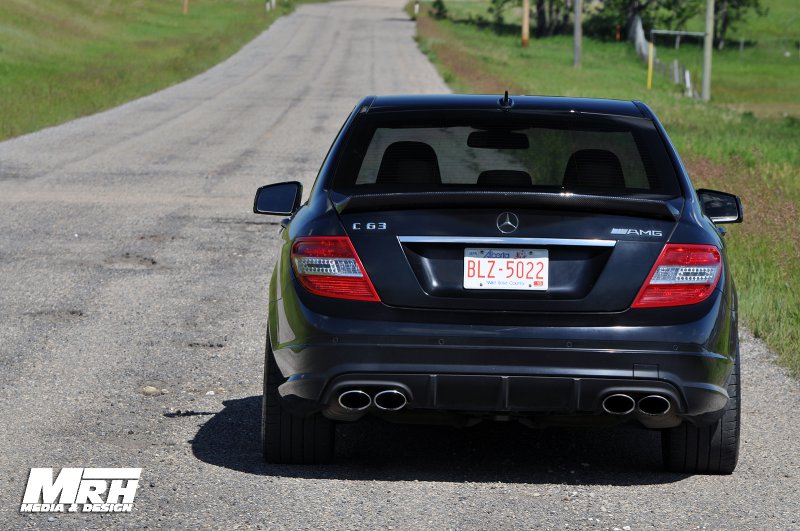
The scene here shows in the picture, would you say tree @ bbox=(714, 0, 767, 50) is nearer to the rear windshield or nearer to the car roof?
the car roof

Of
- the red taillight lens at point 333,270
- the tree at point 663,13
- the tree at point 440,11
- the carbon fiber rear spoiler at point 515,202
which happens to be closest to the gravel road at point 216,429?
the red taillight lens at point 333,270

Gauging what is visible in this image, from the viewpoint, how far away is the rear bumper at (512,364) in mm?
5172

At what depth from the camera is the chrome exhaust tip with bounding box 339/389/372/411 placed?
5287 mm

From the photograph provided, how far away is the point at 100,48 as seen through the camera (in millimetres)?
Result: 56719

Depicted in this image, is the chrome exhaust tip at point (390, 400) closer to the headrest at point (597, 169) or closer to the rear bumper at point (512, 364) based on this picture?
the rear bumper at point (512, 364)

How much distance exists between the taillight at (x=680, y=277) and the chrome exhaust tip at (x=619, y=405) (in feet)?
1.13

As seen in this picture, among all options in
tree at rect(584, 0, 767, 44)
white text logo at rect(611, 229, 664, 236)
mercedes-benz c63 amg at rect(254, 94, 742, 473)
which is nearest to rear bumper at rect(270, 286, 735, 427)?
mercedes-benz c63 amg at rect(254, 94, 742, 473)

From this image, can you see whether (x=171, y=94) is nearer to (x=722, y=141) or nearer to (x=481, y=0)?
(x=722, y=141)

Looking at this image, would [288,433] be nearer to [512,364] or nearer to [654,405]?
[512,364]

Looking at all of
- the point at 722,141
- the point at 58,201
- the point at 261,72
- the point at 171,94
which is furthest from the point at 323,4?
the point at 58,201

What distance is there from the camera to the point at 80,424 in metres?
6.34

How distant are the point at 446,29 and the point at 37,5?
2114 cm

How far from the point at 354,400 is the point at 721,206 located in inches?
85.6

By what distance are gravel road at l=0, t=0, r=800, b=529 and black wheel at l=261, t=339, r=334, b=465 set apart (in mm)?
85
